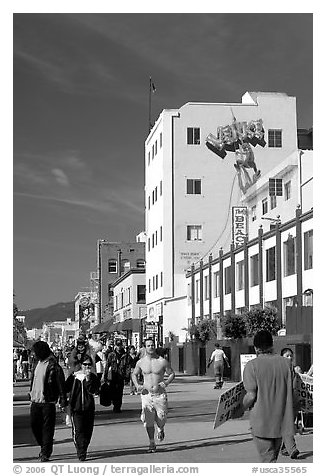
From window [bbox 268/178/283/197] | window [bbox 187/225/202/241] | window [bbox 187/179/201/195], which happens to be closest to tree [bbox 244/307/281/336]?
window [bbox 268/178/283/197]

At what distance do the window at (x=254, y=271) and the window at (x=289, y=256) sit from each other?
4.87 metres

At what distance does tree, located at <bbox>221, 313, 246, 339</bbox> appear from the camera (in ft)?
123

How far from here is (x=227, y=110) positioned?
6419cm

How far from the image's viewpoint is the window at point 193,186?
6400 centimetres

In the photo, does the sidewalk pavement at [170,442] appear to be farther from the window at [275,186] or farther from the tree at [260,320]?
the window at [275,186]

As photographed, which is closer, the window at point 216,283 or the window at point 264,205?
the window at point 264,205

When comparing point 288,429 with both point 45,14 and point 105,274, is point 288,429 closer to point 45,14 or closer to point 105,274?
point 45,14

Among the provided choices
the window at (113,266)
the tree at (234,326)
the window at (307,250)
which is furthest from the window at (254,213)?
the window at (113,266)

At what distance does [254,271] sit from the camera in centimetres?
4544

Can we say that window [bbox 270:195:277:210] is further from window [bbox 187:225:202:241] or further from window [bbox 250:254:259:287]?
window [bbox 187:225:202:241]

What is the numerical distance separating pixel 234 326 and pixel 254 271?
26.8 ft

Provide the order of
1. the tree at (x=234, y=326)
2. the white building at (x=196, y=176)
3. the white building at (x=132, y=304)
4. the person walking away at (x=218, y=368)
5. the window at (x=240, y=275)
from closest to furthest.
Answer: the person walking away at (x=218, y=368) → the tree at (x=234, y=326) → the window at (x=240, y=275) → the white building at (x=196, y=176) → the white building at (x=132, y=304)

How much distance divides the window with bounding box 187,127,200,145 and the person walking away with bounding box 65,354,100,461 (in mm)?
52155
